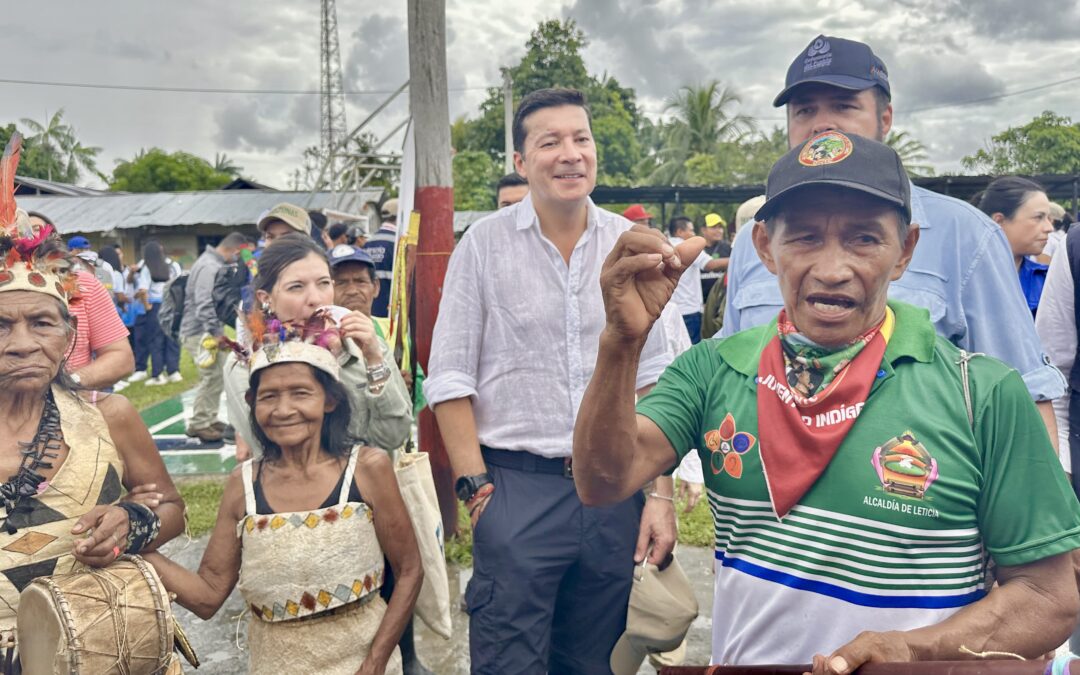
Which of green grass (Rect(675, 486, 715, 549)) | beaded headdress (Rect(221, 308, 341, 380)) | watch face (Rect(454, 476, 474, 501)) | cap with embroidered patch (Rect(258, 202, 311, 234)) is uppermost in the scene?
cap with embroidered patch (Rect(258, 202, 311, 234))

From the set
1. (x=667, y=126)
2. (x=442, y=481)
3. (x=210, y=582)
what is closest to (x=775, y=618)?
(x=210, y=582)

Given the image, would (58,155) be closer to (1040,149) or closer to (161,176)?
(161,176)

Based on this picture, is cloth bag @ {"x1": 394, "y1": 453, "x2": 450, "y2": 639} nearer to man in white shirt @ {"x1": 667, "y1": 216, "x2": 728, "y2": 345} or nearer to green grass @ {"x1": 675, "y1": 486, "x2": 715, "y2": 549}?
green grass @ {"x1": 675, "y1": 486, "x2": 715, "y2": 549}

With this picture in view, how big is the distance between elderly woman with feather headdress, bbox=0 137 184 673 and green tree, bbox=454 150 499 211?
91.6 ft

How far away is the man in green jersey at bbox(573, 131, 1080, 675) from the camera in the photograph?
4.75 ft

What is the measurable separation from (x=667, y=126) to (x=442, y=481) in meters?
40.1

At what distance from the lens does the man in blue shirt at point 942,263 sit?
223 cm

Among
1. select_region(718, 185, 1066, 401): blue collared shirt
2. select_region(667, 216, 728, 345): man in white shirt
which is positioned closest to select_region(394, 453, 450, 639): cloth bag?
select_region(718, 185, 1066, 401): blue collared shirt

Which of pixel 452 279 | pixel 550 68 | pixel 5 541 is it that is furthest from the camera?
pixel 550 68

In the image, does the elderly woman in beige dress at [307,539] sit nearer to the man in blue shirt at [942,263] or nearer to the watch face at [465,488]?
the watch face at [465,488]

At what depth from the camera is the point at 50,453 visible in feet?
7.23

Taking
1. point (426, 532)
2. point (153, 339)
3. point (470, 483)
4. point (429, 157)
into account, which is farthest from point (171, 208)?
point (470, 483)

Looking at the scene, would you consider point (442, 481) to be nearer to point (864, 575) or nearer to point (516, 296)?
point (516, 296)

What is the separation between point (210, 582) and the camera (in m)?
2.58
